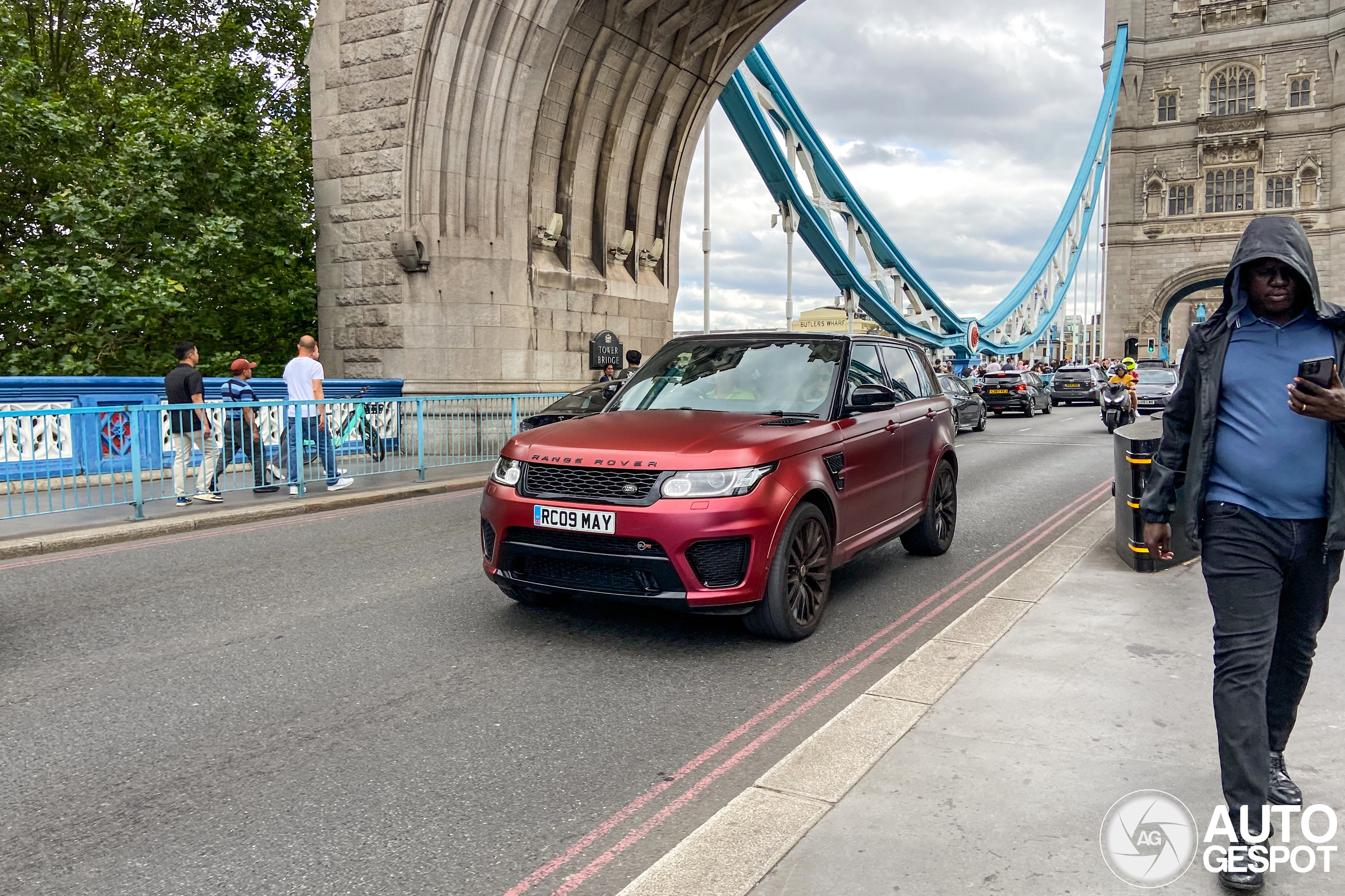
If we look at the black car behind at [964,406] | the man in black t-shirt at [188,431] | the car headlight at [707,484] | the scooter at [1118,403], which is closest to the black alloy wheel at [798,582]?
the car headlight at [707,484]

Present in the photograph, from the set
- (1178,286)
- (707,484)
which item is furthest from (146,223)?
(1178,286)

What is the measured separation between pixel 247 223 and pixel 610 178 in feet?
22.6

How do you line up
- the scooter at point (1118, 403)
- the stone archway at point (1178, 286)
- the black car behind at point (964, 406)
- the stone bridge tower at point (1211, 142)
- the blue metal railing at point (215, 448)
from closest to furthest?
the blue metal railing at point (215, 448) < the scooter at point (1118, 403) < the black car behind at point (964, 406) < the stone bridge tower at point (1211, 142) < the stone archway at point (1178, 286)

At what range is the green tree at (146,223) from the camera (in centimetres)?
1459

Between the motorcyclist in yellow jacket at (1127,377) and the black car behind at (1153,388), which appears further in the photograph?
the black car behind at (1153,388)

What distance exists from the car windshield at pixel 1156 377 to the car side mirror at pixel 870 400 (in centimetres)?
2288

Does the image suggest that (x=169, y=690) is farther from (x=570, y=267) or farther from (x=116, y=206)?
(x=570, y=267)

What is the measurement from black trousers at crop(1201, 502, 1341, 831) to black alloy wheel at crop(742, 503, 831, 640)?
238 centimetres

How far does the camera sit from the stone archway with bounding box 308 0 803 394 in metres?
16.3

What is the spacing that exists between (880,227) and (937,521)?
46347 mm

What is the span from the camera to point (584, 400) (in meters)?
12.7

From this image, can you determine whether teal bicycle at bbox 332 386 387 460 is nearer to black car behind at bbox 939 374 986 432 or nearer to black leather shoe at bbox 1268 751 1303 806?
black leather shoe at bbox 1268 751 1303 806

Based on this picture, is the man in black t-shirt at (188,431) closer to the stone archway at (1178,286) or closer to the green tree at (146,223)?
the green tree at (146,223)

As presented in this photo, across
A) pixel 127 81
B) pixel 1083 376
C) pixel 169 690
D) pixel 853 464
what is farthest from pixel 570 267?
pixel 1083 376
